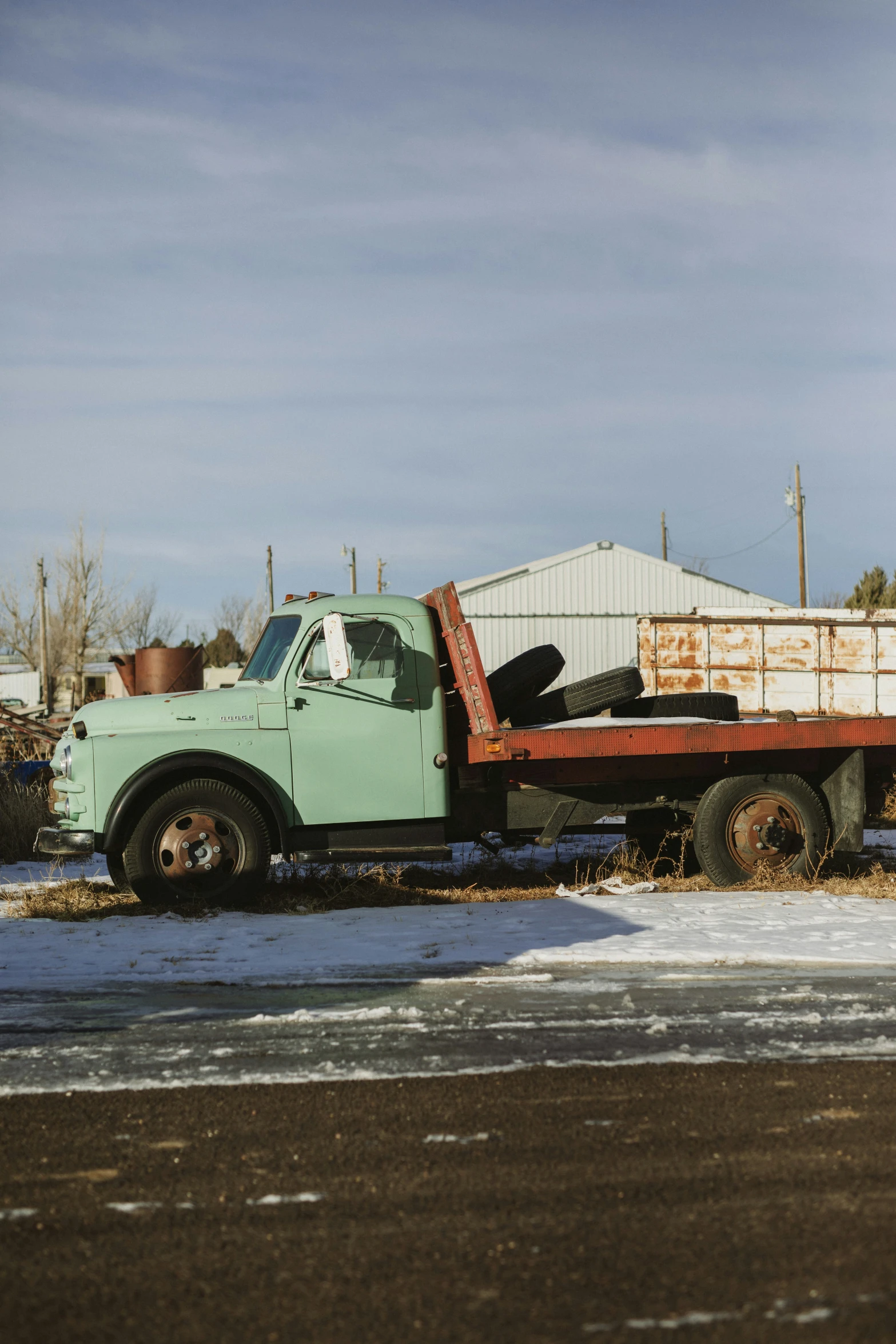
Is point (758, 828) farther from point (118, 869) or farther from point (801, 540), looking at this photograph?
point (801, 540)

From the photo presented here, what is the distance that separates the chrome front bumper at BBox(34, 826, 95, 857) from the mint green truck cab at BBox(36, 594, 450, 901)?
0.01m

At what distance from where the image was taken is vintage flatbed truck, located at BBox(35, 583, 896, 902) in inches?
341

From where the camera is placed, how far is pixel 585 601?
133 feet

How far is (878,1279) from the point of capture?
310cm

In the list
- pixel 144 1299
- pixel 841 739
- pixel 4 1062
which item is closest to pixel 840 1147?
pixel 144 1299

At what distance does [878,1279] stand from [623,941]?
450cm

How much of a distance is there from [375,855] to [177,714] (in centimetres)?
177

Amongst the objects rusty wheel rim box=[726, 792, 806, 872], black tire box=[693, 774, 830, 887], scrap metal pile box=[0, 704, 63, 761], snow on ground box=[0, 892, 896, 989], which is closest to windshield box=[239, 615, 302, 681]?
snow on ground box=[0, 892, 896, 989]

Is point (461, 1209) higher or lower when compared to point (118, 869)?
lower

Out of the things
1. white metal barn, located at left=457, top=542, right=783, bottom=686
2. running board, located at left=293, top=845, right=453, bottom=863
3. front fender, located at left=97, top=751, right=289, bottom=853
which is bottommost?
running board, located at left=293, top=845, right=453, bottom=863

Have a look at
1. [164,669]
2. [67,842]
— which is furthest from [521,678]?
[164,669]

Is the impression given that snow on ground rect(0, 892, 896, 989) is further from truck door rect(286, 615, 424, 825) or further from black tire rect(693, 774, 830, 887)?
truck door rect(286, 615, 424, 825)

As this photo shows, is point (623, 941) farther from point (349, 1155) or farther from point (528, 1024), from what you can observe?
point (349, 1155)

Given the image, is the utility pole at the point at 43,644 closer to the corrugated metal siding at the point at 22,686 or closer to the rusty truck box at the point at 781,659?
the corrugated metal siding at the point at 22,686
